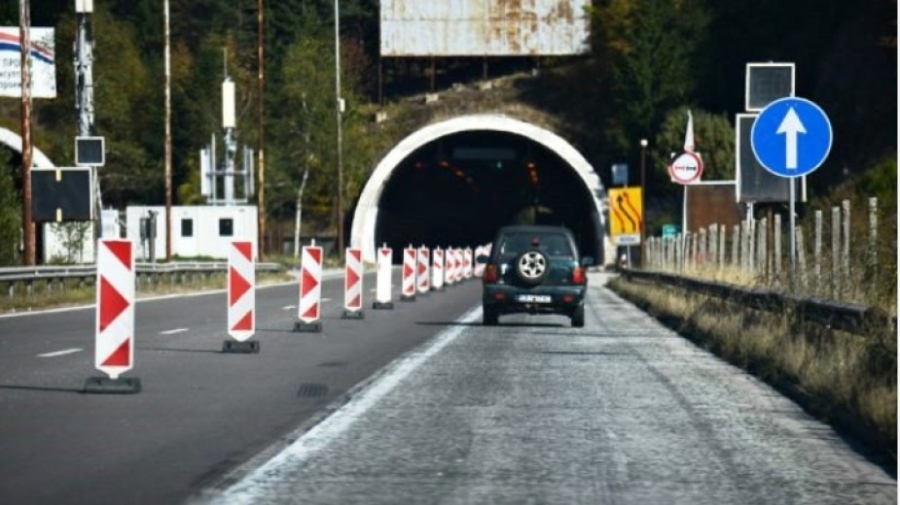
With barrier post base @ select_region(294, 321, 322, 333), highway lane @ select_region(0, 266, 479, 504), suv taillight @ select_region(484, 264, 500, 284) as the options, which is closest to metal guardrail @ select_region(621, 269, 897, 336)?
suv taillight @ select_region(484, 264, 500, 284)

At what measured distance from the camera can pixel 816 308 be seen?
17.7 metres

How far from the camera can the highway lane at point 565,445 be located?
382 inches

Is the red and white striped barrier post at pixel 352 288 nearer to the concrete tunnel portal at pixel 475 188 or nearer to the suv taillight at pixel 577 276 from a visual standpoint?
the suv taillight at pixel 577 276

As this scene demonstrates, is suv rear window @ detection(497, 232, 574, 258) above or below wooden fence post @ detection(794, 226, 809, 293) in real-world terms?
above

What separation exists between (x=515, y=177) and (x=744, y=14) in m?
20.9

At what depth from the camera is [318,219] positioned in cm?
11350

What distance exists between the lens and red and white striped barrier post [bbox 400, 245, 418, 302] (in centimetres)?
4181

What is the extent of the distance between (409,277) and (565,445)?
30.7 metres

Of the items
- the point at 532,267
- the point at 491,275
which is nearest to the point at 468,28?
the point at 491,275

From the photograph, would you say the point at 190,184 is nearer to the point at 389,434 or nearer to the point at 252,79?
the point at 252,79

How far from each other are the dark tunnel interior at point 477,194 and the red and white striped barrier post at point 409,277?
46447 mm

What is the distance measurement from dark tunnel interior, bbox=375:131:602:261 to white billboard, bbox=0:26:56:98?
111 ft

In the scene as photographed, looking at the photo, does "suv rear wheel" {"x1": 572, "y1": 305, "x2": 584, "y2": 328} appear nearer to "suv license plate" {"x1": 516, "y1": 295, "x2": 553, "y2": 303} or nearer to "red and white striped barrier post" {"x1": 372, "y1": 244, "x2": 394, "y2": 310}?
"suv license plate" {"x1": 516, "y1": 295, "x2": 553, "y2": 303}

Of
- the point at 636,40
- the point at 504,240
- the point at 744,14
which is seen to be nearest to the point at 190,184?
the point at 636,40
